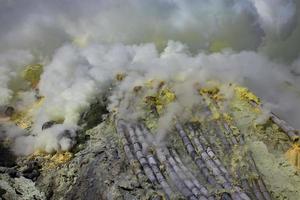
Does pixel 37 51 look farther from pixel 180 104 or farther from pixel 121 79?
pixel 180 104

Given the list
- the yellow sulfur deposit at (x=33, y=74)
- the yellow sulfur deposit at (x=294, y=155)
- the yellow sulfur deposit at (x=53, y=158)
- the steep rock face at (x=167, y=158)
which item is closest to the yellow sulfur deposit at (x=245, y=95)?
the steep rock face at (x=167, y=158)

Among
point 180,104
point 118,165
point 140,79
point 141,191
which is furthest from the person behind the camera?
point 140,79

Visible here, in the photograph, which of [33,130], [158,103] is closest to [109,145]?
[158,103]

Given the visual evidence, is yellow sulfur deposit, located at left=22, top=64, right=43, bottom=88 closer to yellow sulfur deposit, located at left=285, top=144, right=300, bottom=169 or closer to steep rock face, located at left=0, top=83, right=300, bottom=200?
steep rock face, located at left=0, top=83, right=300, bottom=200

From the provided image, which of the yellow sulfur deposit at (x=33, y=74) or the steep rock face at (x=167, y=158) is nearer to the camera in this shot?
the steep rock face at (x=167, y=158)

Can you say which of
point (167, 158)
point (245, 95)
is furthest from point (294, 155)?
point (167, 158)

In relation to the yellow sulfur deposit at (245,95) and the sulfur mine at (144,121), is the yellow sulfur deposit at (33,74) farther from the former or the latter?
the yellow sulfur deposit at (245,95)

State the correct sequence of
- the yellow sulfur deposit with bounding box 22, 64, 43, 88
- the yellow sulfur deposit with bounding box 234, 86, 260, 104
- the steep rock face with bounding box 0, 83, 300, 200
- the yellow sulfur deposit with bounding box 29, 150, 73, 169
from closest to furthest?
1. the steep rock face with bounding box 0, 83, 300, 200
2. the yellow sulfur deposit with bounding box 29, 150, 73, 169
3. the yellow sulfur deposit with bounding box 234, 86, 260, 104
4. the yellow sulfur deposit with bounding box 22, 64, 43, 88

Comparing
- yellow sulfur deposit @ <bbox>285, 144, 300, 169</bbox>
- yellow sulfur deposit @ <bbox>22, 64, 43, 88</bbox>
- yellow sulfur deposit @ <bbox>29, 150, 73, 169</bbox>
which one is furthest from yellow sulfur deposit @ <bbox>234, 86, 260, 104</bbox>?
yellow sulfur deposit @ <bbox>22, 64, 43, 88</bbox>
